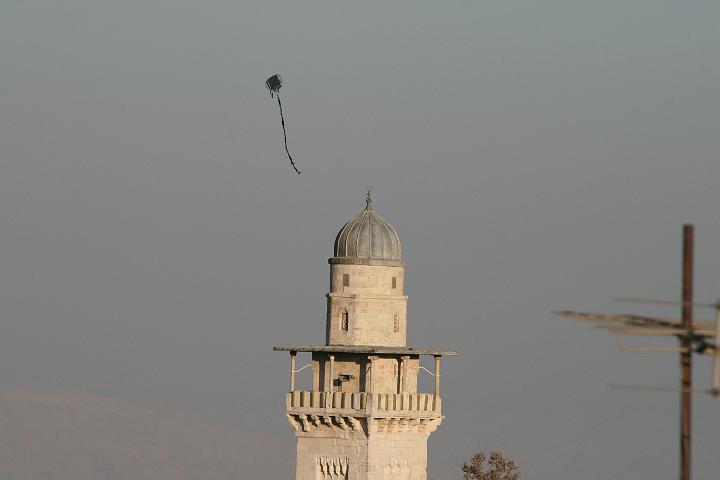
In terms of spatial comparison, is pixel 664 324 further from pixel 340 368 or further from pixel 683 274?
pixel 340 368

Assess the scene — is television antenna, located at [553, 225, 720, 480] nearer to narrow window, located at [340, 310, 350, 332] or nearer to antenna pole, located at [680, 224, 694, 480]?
antenna pole, located at [680, 224, 694, 480]

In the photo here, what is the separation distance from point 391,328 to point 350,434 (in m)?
4.00

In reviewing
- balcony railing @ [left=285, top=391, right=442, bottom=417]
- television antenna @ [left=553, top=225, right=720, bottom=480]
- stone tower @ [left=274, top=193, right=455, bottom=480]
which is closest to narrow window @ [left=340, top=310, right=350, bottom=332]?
stone tower @ [left=274, top=193, right=455, bottom=480]

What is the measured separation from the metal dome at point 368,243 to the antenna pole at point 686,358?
46063 millimetres

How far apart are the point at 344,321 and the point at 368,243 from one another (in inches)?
116

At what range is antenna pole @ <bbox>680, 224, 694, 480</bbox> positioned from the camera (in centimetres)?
4609

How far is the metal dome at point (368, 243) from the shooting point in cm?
9300

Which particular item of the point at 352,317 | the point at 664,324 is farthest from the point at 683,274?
the point at 352,317

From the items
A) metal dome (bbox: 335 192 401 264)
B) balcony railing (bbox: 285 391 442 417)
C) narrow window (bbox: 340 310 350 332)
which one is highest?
metal dome (bbox: 335 192 401 264)

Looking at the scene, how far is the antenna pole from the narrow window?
1796 inches

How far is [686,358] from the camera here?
153 feet

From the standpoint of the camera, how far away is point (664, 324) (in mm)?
46062

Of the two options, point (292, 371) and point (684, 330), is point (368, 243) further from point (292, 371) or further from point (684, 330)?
point (684, 330)

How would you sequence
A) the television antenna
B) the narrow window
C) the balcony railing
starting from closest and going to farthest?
the television antenna
the balcony railing
the narrow window
